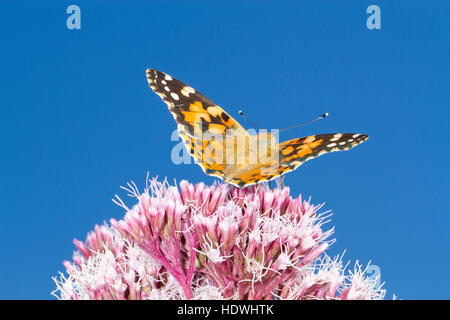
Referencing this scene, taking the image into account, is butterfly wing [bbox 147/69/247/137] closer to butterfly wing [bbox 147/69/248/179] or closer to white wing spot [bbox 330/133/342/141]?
butterfly wing [bbox 147/69/248/179]

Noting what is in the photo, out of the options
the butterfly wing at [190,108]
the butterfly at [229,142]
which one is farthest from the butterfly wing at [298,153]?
the butterfly wing at [190,108]

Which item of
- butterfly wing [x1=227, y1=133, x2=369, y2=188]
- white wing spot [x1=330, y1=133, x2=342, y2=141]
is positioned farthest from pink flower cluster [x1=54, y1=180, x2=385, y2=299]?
white wing spot [x1=330, y1=133, x2=342, y2=141]

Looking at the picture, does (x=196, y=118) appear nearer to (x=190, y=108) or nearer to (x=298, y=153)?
(x=190, y=108)

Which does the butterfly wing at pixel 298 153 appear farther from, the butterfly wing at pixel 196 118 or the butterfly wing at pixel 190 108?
the butterfly wing at pixel 190 108

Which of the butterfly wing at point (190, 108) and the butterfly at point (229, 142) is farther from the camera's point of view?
the butterfly wing at point (190, 108)

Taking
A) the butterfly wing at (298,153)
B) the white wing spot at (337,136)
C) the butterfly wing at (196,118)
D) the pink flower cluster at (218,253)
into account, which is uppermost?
the butterfly wing at (196,118)
